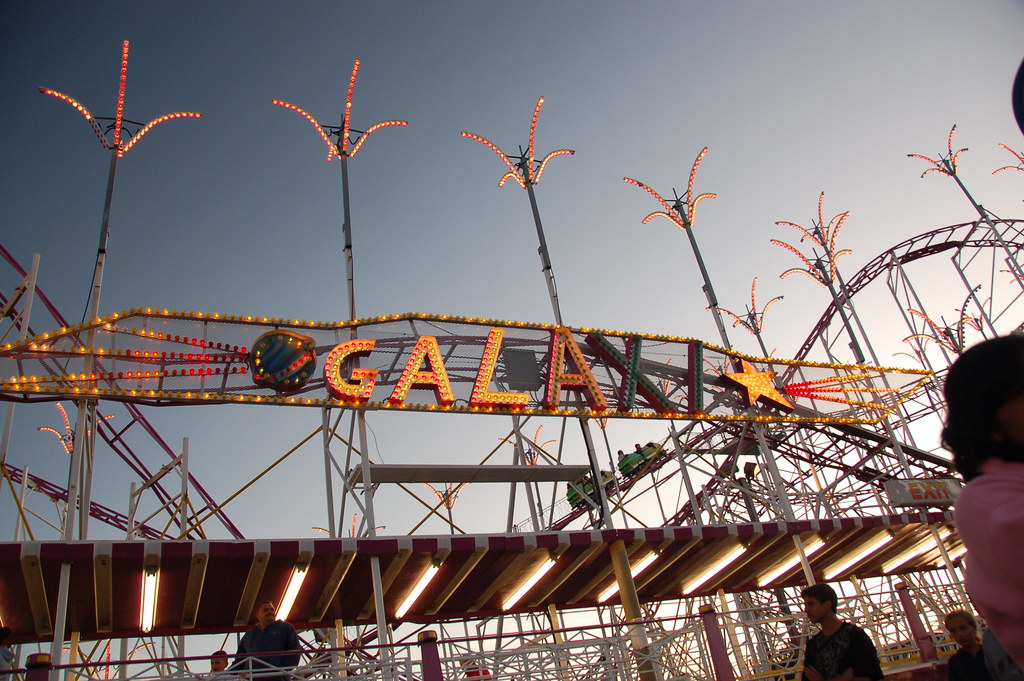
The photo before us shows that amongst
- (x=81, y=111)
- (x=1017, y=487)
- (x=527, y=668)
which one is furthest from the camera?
(x=81, y=111)

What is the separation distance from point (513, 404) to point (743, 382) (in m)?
7.10

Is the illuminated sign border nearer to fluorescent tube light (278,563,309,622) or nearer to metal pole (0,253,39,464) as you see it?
metal pole (0,253,39,464)

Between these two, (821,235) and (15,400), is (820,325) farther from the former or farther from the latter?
(15,400)

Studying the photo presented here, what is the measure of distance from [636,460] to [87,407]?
16862 mm

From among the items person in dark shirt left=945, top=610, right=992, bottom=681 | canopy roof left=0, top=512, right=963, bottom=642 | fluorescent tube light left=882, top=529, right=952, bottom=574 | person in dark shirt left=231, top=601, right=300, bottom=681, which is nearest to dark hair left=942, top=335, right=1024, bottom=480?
person in dark shirt left=945, top=610, right=992, bottom=681

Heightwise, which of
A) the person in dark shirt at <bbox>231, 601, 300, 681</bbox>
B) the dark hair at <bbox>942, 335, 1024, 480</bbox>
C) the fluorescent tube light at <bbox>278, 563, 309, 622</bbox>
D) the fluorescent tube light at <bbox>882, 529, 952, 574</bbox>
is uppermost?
the fluorescent tube light at <bbox>278, 563, 309, 622</bbox>

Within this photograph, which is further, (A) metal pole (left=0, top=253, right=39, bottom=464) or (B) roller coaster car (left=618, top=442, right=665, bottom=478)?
(B) roller coaster car (left=618, top=442, right=665, bottom=478)

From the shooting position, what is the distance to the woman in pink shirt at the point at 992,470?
1.69 metres

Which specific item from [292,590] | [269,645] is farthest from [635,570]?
[269,645]

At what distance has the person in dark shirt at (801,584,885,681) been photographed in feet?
15.2

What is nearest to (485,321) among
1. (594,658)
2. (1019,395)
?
(594,658)

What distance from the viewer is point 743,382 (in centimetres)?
1978

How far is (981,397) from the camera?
6.75 feet

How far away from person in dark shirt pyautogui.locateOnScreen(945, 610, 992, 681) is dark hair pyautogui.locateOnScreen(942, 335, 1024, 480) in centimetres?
266
